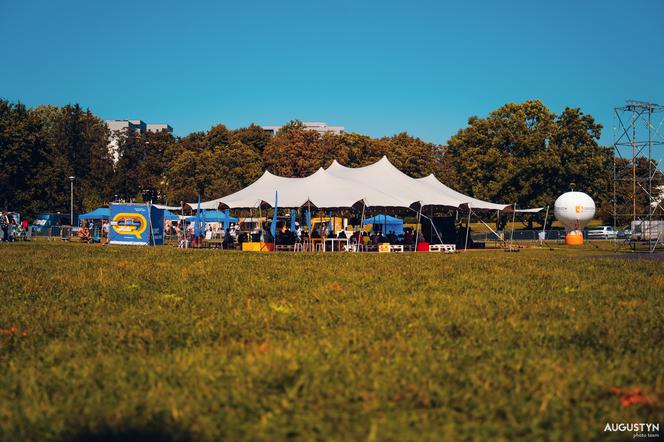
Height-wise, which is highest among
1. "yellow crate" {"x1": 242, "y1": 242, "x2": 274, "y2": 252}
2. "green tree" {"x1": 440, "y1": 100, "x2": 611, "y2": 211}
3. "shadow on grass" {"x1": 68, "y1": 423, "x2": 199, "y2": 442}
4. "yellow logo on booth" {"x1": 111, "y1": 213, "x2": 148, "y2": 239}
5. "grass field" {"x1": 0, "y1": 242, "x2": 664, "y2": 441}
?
"green tree" {"x1": 440, "y1": 100, "x2": 611, "y2": 211}

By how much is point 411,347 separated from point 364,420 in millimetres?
1933

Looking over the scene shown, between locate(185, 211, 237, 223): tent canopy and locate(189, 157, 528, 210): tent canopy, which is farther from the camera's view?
locate(185, 211, 237, 223): tent canopy

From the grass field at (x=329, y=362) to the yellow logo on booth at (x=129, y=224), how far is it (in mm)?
26727

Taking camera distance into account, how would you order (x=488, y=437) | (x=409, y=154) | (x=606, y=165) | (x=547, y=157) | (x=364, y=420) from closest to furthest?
(x=488, y=437), (x=364, y=420), (x=547, y=157), (x=606, y=165), (x=409, y=154)

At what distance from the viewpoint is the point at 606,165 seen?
7119cm

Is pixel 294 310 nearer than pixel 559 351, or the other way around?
pixel 559 351

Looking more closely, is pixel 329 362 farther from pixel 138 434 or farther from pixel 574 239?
pixel 574 239

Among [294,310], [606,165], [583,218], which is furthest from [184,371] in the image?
[606,165]

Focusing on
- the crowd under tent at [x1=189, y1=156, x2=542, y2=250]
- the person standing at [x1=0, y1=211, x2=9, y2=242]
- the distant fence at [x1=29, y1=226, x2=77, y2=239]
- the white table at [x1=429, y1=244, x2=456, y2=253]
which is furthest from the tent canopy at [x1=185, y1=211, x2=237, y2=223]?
the white table at [x1=429, y1=244, x2=456, y2=253]

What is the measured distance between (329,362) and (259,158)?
81784 millimetres

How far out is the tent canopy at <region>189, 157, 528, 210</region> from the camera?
31.2 meters

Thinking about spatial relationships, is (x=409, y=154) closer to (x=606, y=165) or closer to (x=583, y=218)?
(x=606, y=165)

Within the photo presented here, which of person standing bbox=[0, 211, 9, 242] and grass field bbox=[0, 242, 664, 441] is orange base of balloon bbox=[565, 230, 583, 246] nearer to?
person standing bbox=[0, 211, 9, 242]

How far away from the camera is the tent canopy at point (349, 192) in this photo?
3120 cm
